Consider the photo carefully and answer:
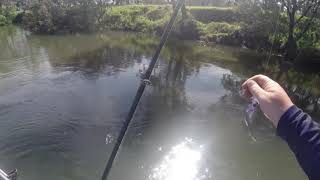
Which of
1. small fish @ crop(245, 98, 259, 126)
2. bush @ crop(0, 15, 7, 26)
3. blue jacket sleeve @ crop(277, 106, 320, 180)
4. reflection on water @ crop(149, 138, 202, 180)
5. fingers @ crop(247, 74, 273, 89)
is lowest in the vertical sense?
bush @ crop(0, 15, 7, 26)

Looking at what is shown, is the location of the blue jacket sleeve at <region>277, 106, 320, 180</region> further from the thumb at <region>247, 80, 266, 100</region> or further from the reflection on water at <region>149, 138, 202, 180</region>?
the reflection on water at <region>149, 138, 202, 180</region>

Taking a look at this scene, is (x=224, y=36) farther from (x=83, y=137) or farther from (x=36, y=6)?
(x=83, y=137)

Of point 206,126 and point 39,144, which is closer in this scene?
point 39,144

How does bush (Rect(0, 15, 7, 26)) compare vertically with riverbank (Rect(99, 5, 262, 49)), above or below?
below

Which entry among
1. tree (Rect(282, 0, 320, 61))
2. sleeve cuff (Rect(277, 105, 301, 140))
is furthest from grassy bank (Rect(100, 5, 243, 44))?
sleeve cuff (Rect(277, 105, 301, 140))

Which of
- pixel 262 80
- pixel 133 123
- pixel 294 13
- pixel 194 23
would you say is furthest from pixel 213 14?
pixel 262 80

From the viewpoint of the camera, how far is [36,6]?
4038 cm

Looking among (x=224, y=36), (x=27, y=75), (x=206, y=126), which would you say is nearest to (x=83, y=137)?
(x=206, y=126)

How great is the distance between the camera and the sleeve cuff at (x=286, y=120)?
1.71m

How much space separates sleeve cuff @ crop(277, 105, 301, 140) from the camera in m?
1.71

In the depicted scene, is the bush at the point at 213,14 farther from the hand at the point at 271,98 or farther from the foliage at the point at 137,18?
the hand at the point at 271,98

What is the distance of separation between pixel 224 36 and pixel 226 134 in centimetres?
2527

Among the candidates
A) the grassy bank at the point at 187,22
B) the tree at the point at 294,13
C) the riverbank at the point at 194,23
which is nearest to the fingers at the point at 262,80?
the tree at the point at 294,13

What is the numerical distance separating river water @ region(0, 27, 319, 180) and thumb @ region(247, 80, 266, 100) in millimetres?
4297
